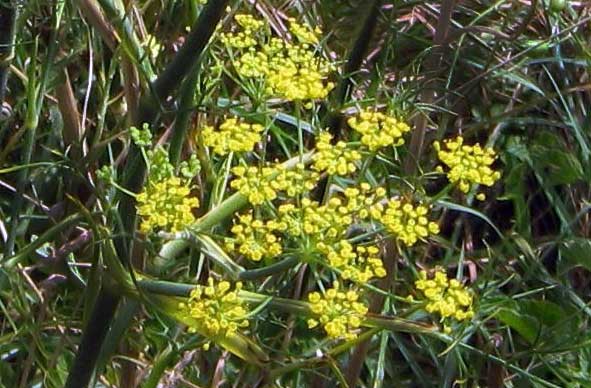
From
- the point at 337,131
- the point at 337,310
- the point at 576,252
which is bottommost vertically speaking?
the point at 576,252

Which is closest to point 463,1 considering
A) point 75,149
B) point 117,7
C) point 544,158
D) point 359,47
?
point 544,158

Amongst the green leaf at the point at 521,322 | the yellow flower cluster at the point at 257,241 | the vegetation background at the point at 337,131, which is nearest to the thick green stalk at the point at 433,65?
the vegetation background at the point at 337,131

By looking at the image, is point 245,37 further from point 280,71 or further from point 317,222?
point 317,222

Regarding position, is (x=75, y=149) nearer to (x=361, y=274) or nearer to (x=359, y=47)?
(x=359, y=47)

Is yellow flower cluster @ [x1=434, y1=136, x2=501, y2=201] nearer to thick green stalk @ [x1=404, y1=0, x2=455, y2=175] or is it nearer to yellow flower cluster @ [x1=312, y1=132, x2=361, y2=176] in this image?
yellow flower cluster @ [x1=312, y1=132, x2=361, y2=176]

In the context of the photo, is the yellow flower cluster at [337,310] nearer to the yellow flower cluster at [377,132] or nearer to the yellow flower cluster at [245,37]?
the yellow flower cluster at [377,132]

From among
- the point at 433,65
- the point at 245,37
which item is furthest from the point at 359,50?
the point at 245,37
